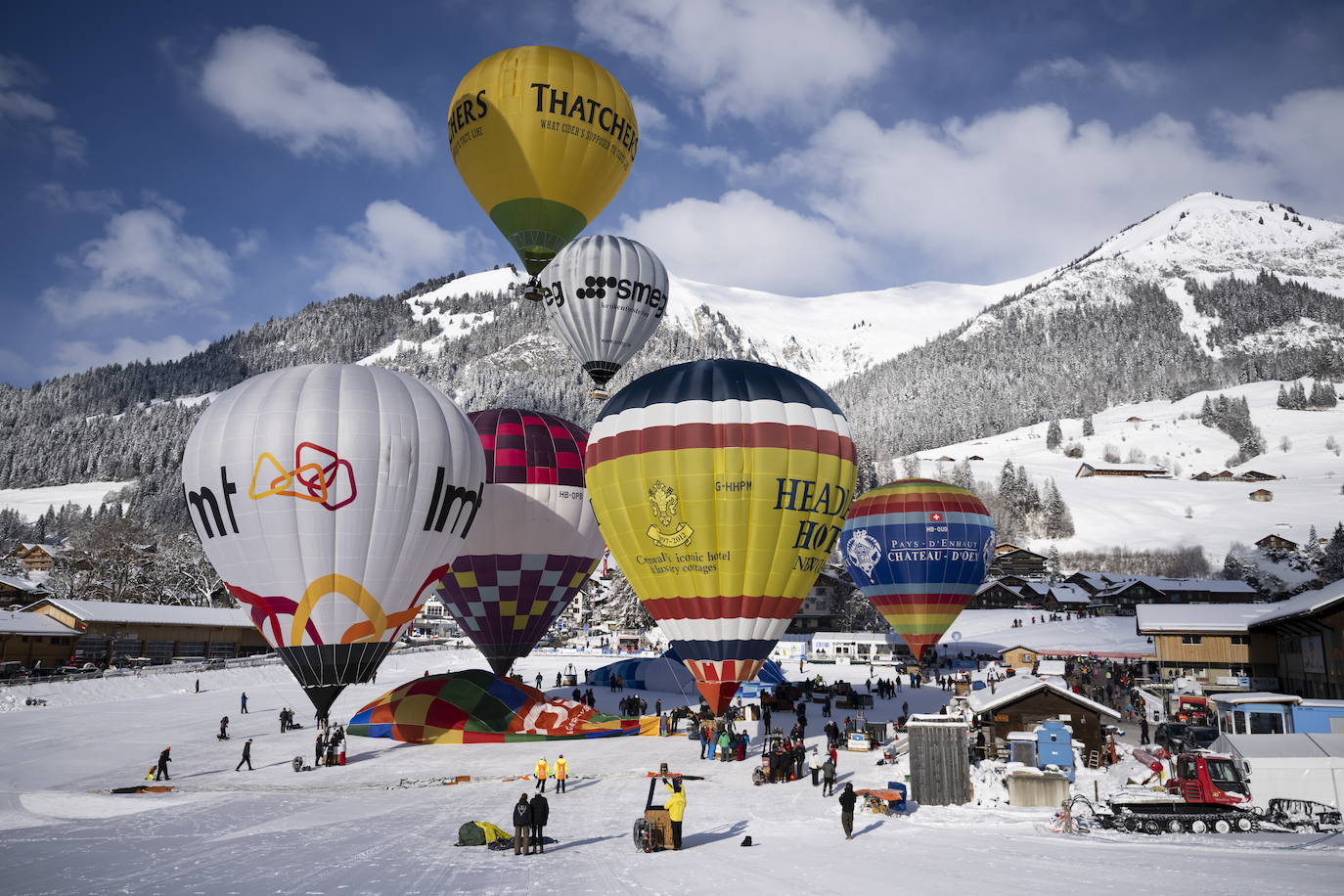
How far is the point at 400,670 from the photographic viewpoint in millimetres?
53625

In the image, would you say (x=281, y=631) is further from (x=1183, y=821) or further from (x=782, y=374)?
(x=1183, y=821)

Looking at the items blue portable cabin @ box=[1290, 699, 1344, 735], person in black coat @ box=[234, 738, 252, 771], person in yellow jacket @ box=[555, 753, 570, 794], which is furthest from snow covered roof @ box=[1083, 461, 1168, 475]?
person in black coat @ box=[234, 738, 252, 771]

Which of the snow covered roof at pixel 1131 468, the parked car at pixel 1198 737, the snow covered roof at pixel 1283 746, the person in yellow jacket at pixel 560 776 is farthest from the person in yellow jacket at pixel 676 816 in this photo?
the snow covered roof at pixel 1131 468

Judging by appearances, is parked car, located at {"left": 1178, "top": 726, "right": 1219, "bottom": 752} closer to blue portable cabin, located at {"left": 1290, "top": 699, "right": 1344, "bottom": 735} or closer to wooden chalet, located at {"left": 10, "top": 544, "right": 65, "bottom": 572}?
blue portable cabin, located at {"left": 1290, "top": 699, "right": 1344, "bottom": 735}

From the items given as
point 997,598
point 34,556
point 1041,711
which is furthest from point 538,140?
point 34,556

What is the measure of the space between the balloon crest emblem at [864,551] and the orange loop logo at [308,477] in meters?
26.9

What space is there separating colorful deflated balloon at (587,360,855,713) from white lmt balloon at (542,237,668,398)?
530 inches

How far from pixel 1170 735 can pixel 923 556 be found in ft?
49.0

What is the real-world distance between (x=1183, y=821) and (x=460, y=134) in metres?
31.2

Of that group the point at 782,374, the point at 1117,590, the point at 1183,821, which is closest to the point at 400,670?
the point at 782,374

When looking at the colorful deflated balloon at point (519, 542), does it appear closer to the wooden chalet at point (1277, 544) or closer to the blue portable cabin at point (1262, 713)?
the blue portable cabin at point (1262, 713)

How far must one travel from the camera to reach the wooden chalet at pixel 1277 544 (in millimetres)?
99562

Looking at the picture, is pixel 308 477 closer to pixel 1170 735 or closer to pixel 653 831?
pixel 653 831

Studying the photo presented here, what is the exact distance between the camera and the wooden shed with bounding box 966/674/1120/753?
2245cm
